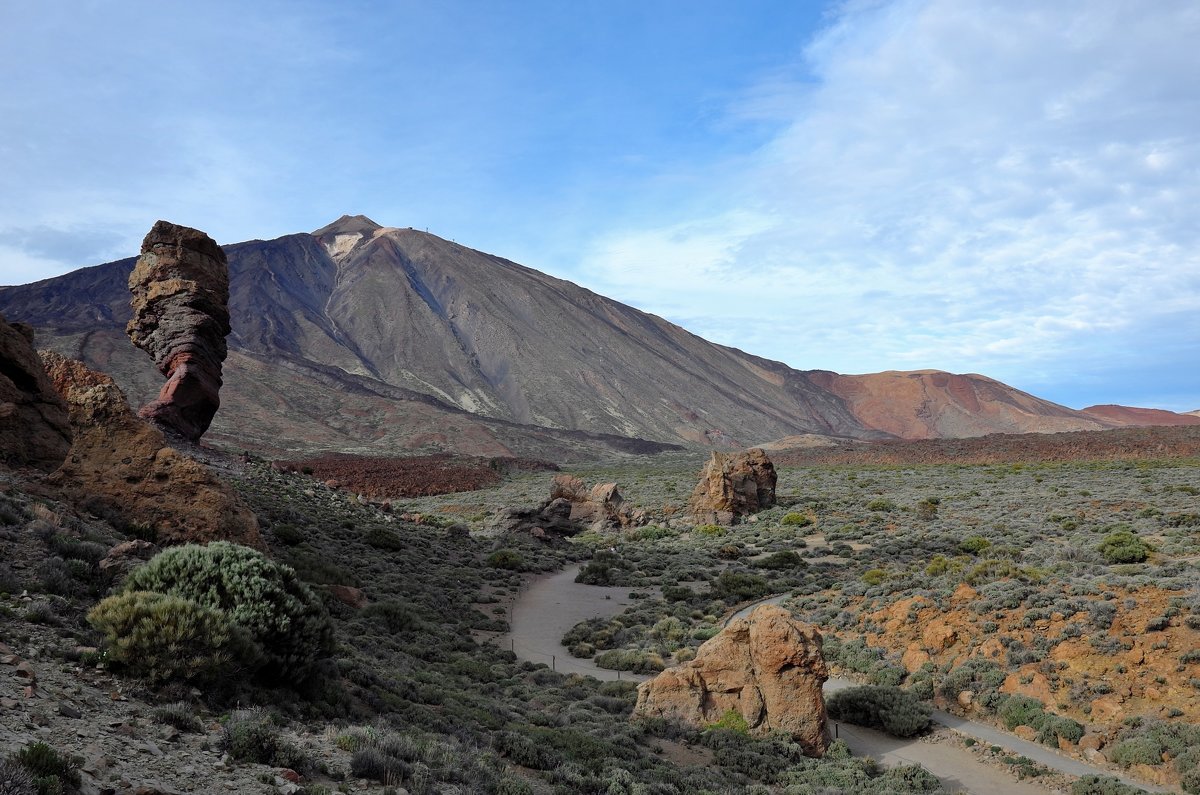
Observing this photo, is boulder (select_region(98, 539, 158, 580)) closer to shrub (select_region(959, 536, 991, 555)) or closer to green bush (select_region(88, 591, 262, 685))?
green bush (select_region(88, 591, 262, 685))

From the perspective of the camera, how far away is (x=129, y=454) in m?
13.8

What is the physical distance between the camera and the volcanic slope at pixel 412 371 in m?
96.6

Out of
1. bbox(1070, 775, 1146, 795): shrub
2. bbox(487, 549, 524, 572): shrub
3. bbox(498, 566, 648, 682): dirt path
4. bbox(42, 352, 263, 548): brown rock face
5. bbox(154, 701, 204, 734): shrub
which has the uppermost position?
bbox(42, 352, 263, 548): brown rock face

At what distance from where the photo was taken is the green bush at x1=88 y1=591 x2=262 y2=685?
22.5 ft

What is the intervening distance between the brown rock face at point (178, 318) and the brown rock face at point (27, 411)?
14.0 m

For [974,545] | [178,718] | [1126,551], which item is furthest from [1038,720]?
[974,545]

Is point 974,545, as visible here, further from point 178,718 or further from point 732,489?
point 178,718

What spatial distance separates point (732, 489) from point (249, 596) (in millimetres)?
34872

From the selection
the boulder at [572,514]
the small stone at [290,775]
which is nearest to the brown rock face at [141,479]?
the small stone at [290,775]

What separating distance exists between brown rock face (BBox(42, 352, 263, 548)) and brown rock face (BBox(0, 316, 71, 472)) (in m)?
0.36

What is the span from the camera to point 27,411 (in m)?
13.4

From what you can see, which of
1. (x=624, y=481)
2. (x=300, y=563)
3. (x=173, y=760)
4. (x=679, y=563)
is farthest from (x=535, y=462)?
(x=173, y=760)

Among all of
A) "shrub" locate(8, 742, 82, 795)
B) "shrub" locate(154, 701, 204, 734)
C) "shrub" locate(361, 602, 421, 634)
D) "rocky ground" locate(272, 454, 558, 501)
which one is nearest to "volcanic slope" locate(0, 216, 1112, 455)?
"rocky ground" locate(272, 454, 558, 501)

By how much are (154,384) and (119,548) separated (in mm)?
94345
